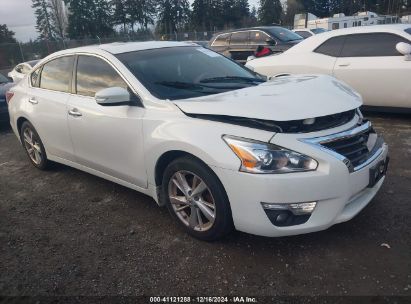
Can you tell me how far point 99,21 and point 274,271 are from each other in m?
60.7

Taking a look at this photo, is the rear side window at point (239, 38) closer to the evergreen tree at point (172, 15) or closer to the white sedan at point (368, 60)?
the white sedan at point (368, 60)

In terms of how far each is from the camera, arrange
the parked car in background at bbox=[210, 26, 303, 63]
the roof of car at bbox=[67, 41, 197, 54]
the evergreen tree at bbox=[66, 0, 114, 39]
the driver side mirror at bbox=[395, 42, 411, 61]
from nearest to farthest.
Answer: the roof of car at bbox=[67, 41, 197, 54] < the driver side mirror at bbox=[395, 42, 411, 61] < the parked car in background at bbox=[210, 26, 303, 63] < the evergreen tree at bbox=[66, 0, 114, 39]

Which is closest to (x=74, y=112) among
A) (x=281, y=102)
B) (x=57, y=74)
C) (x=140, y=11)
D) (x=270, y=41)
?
(x=57, y=74)

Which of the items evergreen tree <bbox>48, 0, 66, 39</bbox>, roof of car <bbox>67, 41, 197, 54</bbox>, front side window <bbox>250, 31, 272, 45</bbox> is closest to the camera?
roof of car <bbox>67, 41, 197, 54</bbox>

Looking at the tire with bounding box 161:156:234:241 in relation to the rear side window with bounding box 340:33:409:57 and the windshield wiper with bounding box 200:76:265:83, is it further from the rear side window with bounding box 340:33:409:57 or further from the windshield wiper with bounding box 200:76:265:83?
the rear side window with bounding box 340:33:409:57

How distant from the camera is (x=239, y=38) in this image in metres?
11.6

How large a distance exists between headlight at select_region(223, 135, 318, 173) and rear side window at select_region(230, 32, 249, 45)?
9.45 meters

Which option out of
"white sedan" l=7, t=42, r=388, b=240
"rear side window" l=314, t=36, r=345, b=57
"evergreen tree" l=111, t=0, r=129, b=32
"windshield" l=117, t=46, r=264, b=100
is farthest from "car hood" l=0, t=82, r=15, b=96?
"evergreen tree" l=111, t=0, r=129, b=32

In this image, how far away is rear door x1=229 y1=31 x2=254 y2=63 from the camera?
11430 millimetres

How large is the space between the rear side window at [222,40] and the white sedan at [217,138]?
800 centimetres

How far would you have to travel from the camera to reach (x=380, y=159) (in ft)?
10.1

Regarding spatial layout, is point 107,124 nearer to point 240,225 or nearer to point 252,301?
point 240,225

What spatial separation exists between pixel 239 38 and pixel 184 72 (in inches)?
332

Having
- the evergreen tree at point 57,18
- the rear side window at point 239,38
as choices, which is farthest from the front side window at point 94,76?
the evergreen tree at point 57,18
